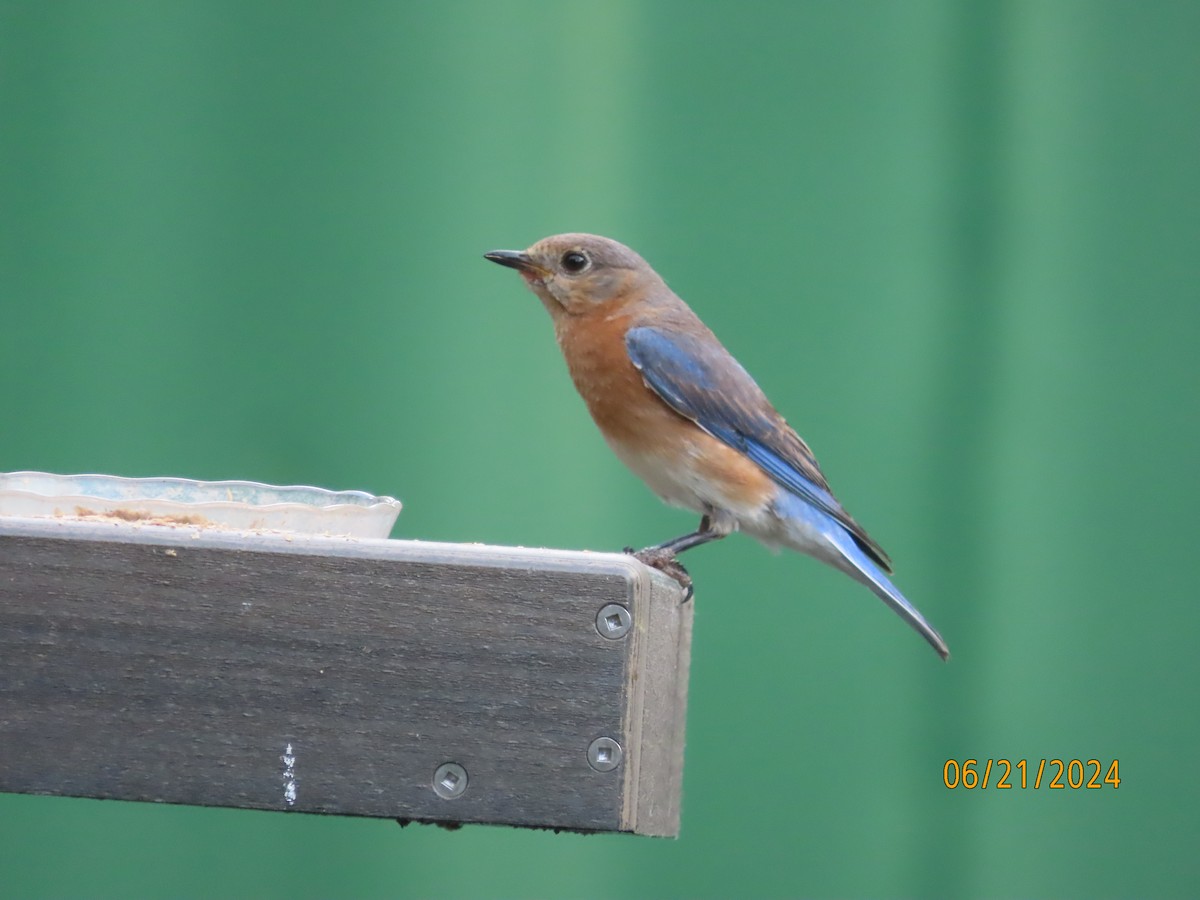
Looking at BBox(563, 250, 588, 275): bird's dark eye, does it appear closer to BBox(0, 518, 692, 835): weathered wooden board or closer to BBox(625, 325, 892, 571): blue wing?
BBox(625, 325, 892, 571): blue wing

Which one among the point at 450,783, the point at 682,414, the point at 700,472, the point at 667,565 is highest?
the point at 682,414

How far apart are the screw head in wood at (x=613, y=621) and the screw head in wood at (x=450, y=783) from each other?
0.86ft

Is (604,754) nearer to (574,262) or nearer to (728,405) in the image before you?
(728,405)

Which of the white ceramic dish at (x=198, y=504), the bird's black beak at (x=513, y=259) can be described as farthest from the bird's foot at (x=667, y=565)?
the bird's black beak at (x=513, y=259)

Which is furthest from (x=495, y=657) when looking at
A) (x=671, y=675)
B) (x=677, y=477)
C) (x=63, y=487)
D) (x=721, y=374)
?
(x=721, y=374)

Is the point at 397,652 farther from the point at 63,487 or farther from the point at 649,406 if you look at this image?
the point at 649,406

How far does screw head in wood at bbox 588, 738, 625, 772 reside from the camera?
1.79m

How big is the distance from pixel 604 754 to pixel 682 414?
1.52 meters

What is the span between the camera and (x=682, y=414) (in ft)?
10.6

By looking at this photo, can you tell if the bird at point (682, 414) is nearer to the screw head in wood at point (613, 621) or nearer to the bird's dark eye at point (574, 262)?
the bird's dark eye at point (574, 262)

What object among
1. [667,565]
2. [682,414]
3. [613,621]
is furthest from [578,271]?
[613,621]

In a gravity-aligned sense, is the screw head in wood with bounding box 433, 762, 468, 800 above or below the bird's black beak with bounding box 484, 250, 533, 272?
below

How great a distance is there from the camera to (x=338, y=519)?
229 centimetres

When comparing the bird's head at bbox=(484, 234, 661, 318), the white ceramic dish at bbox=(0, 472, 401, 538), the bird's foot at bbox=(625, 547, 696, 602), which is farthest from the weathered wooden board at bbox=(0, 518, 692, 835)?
the bird's head at bbox=(484, 234, 661, 318)
